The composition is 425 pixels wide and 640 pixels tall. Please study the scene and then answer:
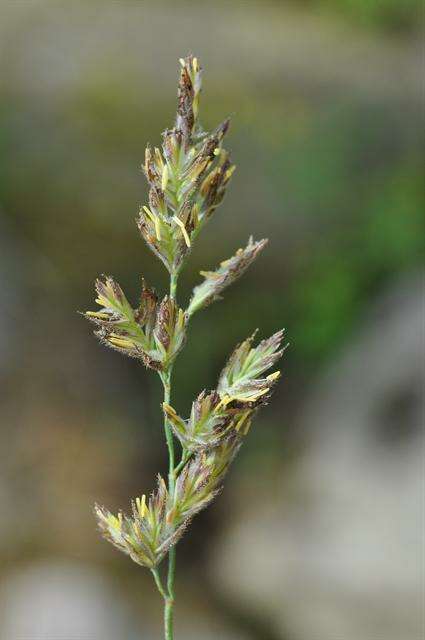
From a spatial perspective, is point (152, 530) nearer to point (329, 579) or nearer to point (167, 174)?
point (167, 174)

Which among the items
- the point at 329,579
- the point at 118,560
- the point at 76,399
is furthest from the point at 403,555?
the point at 76,399

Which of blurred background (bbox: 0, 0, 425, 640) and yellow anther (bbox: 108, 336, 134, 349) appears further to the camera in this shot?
blurred background (bbox: 0, 0, 425, 640)

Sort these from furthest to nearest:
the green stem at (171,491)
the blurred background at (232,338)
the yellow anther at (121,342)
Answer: the blurred background at (232,338)
the yellow anther at (121,342)
the green stem at (171,491)

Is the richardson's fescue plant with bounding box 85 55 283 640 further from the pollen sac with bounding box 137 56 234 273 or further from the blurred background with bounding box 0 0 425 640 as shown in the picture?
the blurred background with bounding box 0 0 425 640

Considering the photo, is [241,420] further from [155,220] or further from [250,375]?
[155,220]

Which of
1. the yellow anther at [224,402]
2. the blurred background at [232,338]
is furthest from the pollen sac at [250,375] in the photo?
the blurred background at [232,338]

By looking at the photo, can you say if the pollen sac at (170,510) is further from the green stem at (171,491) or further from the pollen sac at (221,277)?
the pollen sac at (221,277)

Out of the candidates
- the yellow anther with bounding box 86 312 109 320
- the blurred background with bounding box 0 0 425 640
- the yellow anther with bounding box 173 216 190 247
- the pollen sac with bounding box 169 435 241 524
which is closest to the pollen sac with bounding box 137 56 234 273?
the yellow anther with bounding box 173 216 190 247
